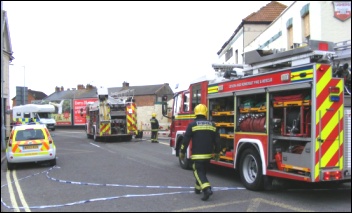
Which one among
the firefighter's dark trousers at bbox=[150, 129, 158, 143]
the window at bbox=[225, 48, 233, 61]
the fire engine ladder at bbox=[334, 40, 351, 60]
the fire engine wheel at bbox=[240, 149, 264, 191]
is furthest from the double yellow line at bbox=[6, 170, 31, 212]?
the window at bbox=[225, 48, 233, 61]

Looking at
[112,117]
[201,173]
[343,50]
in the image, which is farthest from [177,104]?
[112,117]

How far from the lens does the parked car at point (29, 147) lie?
40.8ft

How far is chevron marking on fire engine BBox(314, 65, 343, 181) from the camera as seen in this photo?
6.44m

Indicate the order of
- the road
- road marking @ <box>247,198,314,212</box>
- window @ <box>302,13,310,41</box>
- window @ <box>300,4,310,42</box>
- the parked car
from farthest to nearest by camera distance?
window @ <box>302,13,310,41</box>, window @ <box>300,4,310,42</box>, the parked car, the road, road marking @ <box>247,198,314,212</box>

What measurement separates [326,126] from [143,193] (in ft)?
12.8

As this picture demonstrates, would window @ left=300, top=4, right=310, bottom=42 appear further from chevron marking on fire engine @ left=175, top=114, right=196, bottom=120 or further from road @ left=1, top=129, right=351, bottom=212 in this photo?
road @ left=1, top=129, right=351, bottom=212

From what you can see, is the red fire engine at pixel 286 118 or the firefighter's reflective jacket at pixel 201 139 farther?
the firefighter's reflective jacket at pixel 201 139

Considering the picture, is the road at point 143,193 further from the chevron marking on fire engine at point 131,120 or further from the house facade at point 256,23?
the house facade at point 256,23

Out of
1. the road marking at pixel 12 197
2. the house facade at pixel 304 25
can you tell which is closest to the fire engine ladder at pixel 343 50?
the house facade at pixel 304 25

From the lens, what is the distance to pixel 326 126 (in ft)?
21.3

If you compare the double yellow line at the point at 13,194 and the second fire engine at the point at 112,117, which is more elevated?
the second fire engine at the point at 112,117

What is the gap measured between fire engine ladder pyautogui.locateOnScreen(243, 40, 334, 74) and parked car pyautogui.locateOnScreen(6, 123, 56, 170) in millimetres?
7501

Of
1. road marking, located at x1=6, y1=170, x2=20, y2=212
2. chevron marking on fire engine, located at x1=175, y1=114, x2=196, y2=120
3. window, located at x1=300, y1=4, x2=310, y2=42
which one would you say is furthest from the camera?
window, located at x1=300, y1=4, x2=310, y2=42

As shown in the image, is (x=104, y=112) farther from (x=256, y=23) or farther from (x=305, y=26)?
(x=305, y=26)
